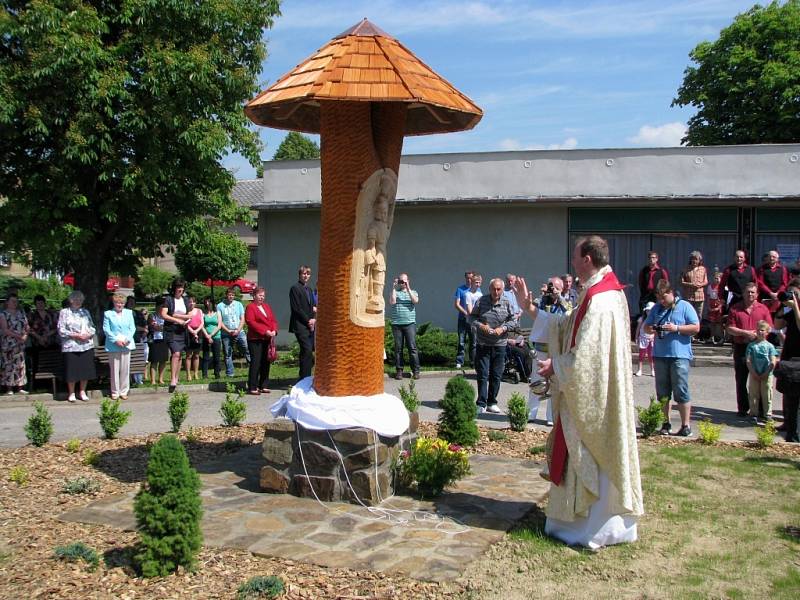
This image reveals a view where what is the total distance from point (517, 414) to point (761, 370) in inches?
140

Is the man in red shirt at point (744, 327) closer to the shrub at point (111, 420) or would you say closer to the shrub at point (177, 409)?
the shrub at point (177, 409)

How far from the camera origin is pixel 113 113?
46.6 feet

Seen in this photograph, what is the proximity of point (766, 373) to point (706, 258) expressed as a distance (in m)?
9.98

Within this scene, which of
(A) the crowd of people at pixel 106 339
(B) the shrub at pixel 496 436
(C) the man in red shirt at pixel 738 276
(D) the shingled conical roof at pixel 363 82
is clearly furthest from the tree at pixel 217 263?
(D) the shingled conical roof at pixel 363 82

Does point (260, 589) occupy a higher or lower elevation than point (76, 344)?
lower

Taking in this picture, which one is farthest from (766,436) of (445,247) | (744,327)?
(445,247)

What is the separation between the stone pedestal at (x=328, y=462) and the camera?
22.2ft

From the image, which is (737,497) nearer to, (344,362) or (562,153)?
(344,362)

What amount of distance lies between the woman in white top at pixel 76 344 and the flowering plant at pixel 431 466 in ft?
25.0

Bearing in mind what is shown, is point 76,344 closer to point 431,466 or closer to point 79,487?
point 79,487

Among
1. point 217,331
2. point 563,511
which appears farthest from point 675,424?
point 217,331

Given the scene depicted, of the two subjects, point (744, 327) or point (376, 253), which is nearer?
point (376, 253)

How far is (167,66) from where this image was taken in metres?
14.3

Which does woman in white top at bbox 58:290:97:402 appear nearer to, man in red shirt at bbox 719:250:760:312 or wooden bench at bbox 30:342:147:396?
wooden bench at bbox 30:342:147:396
